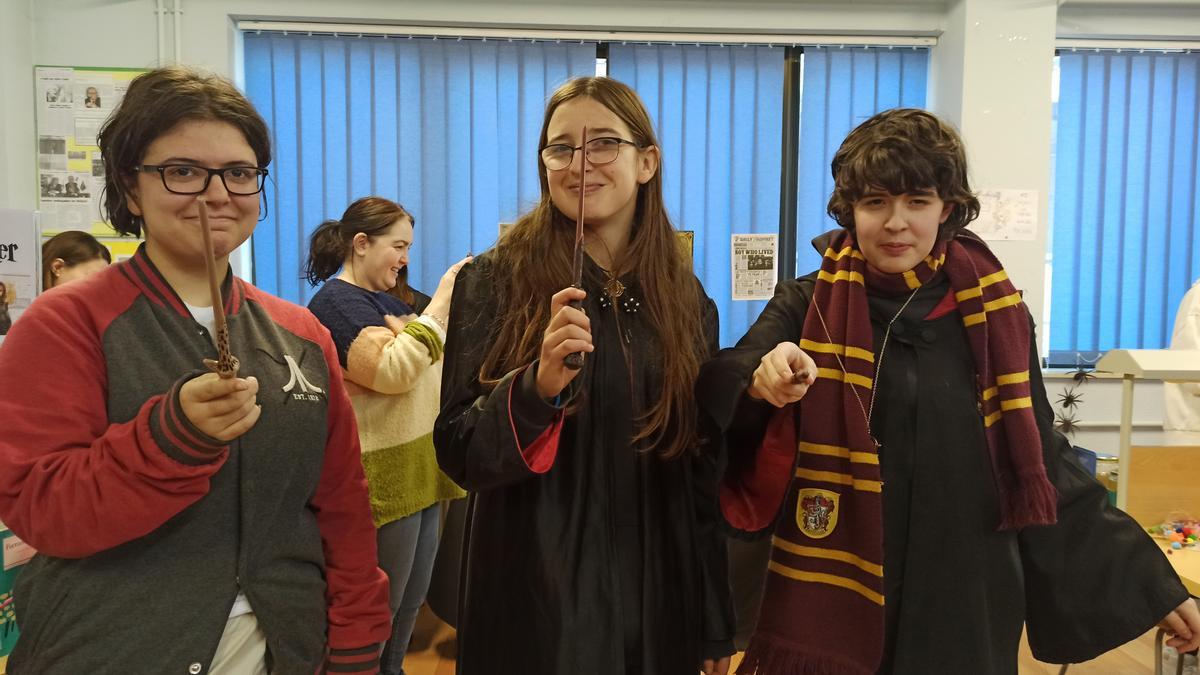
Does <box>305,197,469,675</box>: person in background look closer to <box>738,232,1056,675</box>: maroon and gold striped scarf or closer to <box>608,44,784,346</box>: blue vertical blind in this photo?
<box>738,232,1056,675</box>: maroon and gold striped scarf

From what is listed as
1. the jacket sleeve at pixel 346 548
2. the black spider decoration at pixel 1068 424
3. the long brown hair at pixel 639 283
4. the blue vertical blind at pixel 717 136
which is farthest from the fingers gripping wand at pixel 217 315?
the black spider decoration at pixel 1068 424

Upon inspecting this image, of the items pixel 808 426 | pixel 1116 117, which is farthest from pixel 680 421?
pixel 1116 117

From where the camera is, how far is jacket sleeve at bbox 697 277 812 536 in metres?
1.13

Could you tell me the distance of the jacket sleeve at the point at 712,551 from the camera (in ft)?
3.86

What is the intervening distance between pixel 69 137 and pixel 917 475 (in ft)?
13.7

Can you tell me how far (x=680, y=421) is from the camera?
1163mm

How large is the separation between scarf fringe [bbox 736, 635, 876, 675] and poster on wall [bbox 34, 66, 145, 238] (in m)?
3.71

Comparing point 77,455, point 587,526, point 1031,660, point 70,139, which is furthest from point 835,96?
point 77,455

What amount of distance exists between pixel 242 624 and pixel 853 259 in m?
1.05

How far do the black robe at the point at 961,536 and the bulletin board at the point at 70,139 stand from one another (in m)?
3.73

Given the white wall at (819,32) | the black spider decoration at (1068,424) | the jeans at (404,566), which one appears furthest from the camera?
the black spider decoration at (1068,424)

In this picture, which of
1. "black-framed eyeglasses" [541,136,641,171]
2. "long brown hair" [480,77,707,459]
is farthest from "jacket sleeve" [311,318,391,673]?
"black-framed eyeglasses" [541,136,641,171]

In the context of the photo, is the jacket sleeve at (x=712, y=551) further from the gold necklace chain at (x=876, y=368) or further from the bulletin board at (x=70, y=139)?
the bulletin board at (x=70, y=139)

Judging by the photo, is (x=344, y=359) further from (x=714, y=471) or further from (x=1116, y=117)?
(x=1116, y=117)
